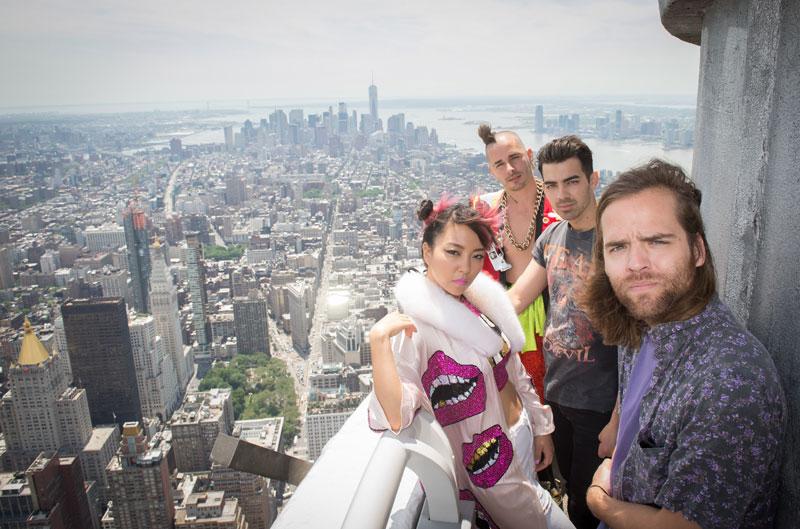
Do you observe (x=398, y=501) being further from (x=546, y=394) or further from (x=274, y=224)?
(x=274, y=224)

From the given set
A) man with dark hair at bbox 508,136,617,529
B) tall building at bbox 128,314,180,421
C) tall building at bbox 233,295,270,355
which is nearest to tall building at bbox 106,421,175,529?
tall building at bbox 128,314,180,421

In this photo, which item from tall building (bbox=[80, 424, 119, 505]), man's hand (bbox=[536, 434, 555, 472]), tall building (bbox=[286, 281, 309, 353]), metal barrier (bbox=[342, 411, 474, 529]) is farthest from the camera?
tall building (bbox=[286, 281, 309, 353])

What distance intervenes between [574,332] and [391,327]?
39cm

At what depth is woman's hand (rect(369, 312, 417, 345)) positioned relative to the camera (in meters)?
0.71

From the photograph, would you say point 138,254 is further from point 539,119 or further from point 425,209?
point 425,209

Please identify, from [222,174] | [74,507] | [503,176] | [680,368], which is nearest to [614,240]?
[680,368]

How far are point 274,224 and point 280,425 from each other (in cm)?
1525

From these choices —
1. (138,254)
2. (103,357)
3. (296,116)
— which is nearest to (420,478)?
(103,357)

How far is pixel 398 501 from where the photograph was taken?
0.77 m

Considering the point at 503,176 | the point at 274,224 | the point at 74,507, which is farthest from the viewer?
the point at 274,224

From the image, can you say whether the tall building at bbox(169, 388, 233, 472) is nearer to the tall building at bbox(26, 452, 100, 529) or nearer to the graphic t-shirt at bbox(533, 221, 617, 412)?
the tall building at bbox(26, 452, 100, 529)

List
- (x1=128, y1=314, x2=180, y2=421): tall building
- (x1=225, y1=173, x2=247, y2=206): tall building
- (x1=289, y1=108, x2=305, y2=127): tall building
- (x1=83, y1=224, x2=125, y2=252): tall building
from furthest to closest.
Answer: (x1=289, y1=108, x2=305, y2=127): tall building < (x1=225, y1=173, x2=247, y2=206): tall building < (x1=83, y1=224, x2=125, y2=252): tall building < (x1=128, y1=314, x2=180, y2=421): tall building

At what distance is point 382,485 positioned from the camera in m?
0.46

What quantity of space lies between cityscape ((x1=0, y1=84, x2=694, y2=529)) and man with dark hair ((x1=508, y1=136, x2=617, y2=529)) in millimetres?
147
